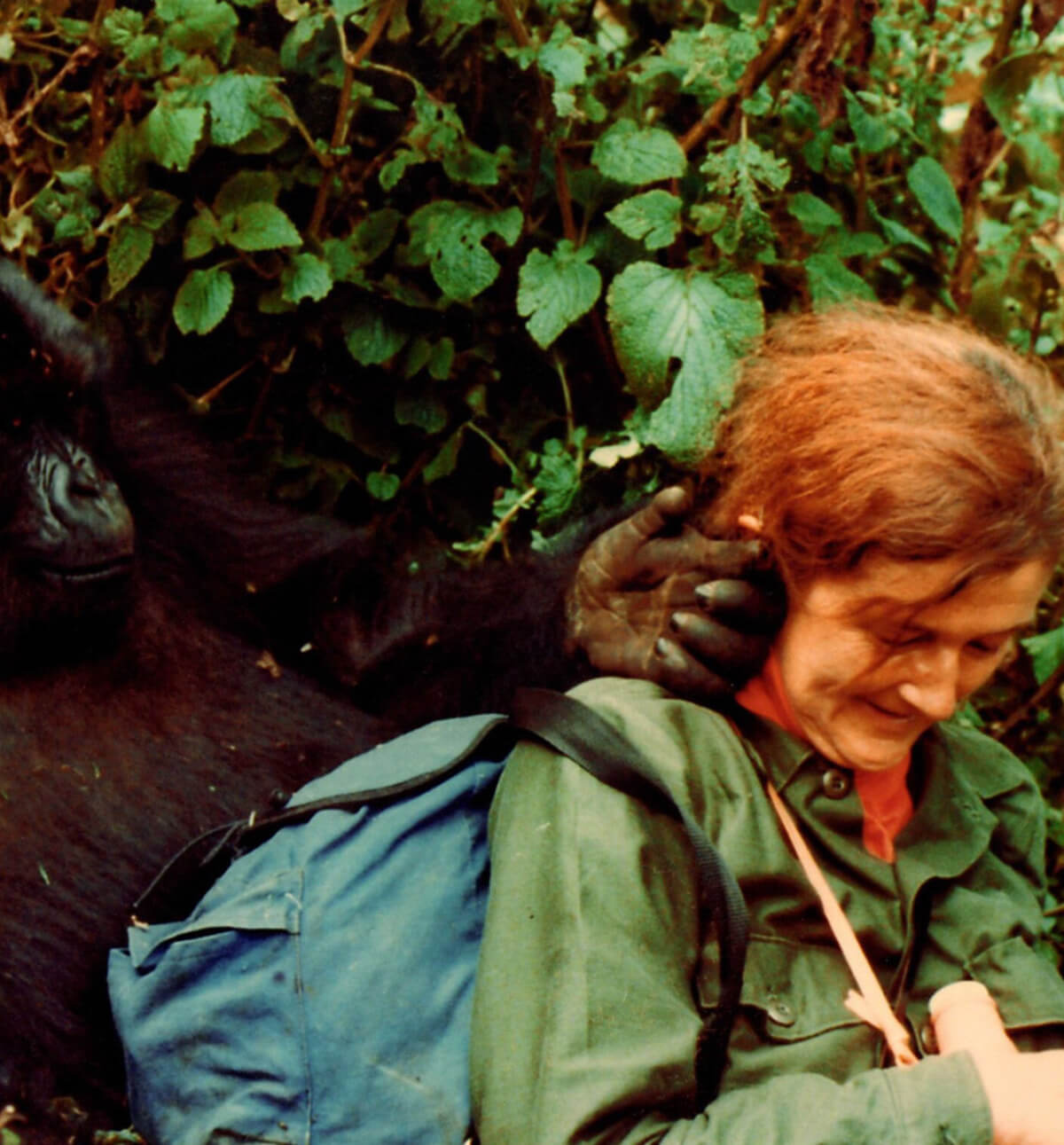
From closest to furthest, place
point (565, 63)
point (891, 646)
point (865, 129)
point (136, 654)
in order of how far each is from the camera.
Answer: point (891, 646) → point (136, 654) → point (565, 63) → point (865, 129)

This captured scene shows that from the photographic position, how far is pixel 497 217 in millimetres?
3115

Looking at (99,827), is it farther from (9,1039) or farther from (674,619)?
(674,619)

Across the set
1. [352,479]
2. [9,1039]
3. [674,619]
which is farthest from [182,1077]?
[352,479]

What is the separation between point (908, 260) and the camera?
11.1 feet

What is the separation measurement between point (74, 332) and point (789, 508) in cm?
149

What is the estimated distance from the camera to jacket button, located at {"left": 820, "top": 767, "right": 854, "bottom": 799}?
197cm

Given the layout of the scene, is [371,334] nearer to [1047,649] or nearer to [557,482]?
[557,482]

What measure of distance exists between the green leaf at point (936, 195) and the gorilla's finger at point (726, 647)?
1452mm

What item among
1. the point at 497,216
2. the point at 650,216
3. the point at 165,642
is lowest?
the point at 165,642

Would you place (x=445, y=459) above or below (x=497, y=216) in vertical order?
below

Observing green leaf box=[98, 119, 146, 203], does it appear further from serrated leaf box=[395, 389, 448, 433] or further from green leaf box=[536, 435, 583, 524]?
green leaf box=[536, 435, 583, 524]

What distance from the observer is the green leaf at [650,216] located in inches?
113

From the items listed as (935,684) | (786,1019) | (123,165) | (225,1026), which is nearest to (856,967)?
(786,1019)

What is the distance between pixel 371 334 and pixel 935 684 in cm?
175
